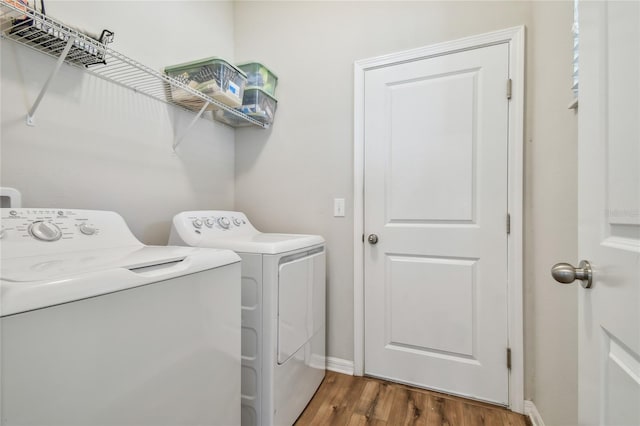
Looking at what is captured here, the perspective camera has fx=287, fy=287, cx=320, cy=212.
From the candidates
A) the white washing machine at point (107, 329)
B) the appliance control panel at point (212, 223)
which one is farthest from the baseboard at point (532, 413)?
the appliance control panel at point (212, 223)

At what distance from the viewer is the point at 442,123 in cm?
168

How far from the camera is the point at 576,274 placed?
0.59 m

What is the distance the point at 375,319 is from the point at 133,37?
207cm

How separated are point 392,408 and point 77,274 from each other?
5.19ft

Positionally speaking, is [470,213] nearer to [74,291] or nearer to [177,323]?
[177,323]

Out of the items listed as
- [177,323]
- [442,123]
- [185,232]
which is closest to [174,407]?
[177,323]

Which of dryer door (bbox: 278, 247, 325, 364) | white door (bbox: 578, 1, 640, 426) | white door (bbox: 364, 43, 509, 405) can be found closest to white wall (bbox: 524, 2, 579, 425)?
white door (bbox: 364, 43, 509, 405)

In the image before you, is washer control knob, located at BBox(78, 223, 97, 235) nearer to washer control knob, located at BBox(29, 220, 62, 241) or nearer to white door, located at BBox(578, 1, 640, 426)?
washer control knob, located at BBox(29, 220, 62, 241)

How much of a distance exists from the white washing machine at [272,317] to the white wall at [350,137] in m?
0.43

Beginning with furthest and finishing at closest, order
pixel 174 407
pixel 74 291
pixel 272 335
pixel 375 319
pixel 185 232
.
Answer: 1. pixel 375 319
2. pixel 185 232
3. pixel 272 335
4. pixel 174 407
5. pixel 74 291

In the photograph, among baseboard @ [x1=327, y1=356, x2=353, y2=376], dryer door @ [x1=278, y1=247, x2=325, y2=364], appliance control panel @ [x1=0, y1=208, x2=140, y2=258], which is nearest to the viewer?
appliance control panel @ [x1=0, y1=208, x2=140, y2=258]

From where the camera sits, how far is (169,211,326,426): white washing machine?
125cm

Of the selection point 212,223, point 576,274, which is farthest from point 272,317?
point 576,274

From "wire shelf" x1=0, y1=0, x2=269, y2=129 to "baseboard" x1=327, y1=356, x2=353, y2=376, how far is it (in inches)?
67.9
